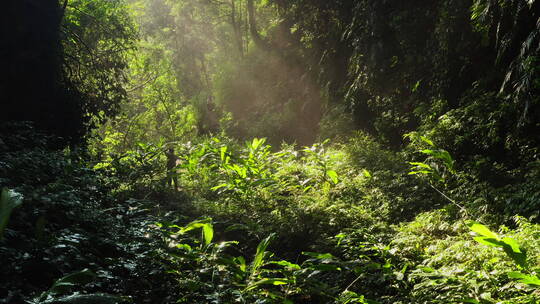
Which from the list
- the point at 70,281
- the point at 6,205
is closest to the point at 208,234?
the point at 70,281

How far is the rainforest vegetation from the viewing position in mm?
2652

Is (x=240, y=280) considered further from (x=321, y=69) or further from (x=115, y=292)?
(x=321, y=69)

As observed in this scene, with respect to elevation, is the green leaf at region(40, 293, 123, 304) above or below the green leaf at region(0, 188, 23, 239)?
below

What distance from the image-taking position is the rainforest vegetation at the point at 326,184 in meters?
2.65

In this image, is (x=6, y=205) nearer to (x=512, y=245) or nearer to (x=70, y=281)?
(x=70, y=281)

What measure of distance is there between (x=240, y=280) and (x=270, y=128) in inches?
377

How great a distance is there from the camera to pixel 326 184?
5711 mm

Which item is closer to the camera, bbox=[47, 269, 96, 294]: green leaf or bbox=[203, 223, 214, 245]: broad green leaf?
bbox=[47, 269, 96, 294]: green leaf

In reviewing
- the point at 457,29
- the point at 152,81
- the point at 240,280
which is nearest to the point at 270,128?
the point at 152,81

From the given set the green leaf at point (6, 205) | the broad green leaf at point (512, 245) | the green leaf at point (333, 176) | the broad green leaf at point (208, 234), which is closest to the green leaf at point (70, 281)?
the green leaf at point (6, 205)

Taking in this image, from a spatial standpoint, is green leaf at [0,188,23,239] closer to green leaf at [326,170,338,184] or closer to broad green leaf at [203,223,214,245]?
broad green leaf at [203,223,214,245]

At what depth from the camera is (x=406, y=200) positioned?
459 cm

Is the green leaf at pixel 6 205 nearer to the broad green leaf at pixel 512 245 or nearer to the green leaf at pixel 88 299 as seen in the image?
the green leaf at pixel 88 299

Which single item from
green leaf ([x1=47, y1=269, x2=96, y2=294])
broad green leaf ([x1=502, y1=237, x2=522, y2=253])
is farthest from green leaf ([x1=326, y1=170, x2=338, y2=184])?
green leaf ([x1=47, y1=269, x2=96, y2=294])
